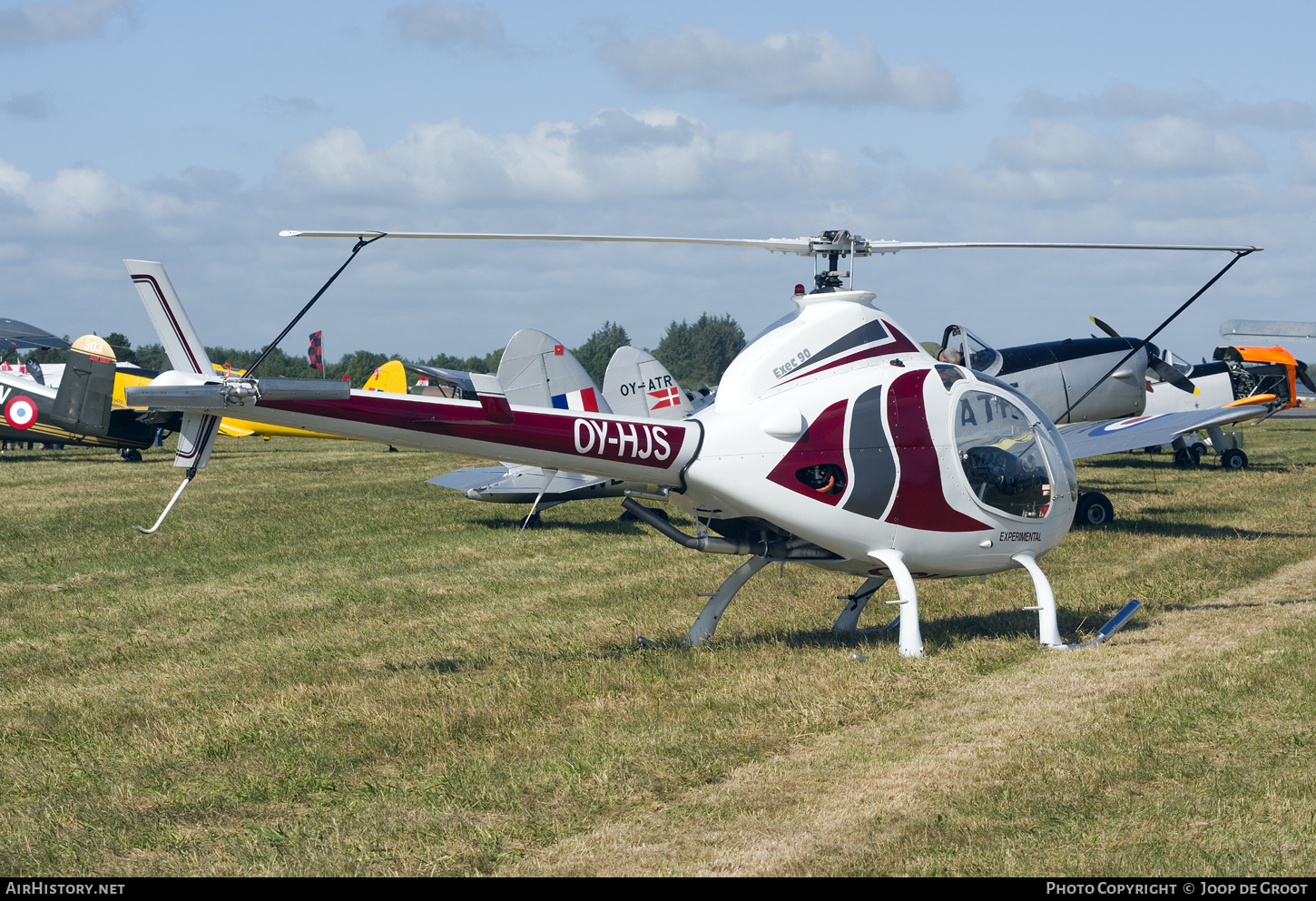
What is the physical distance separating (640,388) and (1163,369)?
12167mm

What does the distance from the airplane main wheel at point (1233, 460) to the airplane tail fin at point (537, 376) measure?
1614cm

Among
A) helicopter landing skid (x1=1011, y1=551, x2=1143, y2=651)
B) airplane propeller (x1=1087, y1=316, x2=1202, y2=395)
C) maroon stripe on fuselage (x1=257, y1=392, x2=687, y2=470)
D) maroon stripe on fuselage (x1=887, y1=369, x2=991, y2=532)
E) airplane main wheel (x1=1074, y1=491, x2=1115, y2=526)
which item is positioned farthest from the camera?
airplane propeller (x1=1087, y1=316, x2=1202, y2=395)

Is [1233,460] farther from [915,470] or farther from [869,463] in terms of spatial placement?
[869,463]

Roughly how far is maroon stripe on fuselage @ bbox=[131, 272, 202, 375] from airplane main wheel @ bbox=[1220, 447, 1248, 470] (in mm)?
22491

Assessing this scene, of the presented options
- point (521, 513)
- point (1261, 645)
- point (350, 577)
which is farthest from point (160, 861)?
point (521, 513)

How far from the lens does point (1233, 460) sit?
938 inches

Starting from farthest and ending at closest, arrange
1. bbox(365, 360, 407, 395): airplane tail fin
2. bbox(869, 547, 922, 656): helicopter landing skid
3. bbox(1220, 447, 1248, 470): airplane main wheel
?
bbox(365, 360, 407, 395): airplane tail fin, bbox(1220, 447, 1248, 470): airplane main wheel, bbox(869, 547, 922, 656): helicopter landing skid

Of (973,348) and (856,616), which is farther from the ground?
(973,348)

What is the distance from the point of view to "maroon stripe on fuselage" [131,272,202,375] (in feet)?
19.8

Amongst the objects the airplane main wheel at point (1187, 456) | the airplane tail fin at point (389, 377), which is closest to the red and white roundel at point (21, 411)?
the airplane tail fin at point (389, 377)

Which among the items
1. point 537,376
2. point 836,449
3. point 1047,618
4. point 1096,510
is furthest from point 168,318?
point 1096,510

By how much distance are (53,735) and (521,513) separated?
1021 centimetres

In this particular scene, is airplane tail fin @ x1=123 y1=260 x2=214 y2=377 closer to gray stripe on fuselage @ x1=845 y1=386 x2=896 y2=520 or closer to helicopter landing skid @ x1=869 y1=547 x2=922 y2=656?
gray stripe on fuselage @ x1=845 y1=386 x2=896 y2=520

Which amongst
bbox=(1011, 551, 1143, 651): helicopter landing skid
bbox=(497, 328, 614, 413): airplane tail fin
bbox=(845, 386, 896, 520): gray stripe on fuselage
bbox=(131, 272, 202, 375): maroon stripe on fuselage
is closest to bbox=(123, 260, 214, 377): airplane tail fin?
bbox=(131, 272, 202, 375): maroon stripe on fuselage
